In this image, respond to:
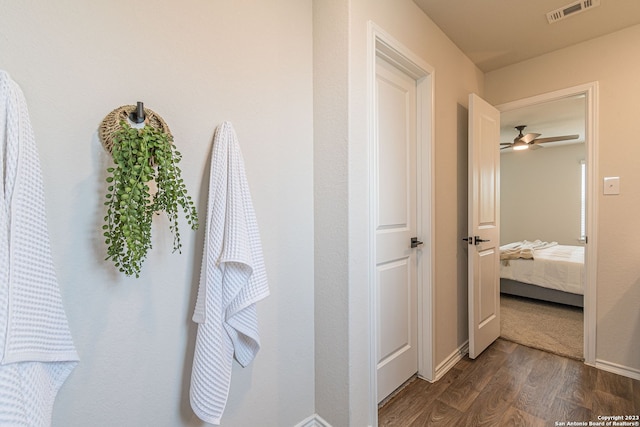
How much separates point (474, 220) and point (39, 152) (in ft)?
8.02

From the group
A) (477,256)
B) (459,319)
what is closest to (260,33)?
(477,256)

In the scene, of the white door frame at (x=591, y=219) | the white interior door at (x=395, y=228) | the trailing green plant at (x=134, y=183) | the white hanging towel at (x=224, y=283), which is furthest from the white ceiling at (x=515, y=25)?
the trailing green plant at (x=134, y=183)

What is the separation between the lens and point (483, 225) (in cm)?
232

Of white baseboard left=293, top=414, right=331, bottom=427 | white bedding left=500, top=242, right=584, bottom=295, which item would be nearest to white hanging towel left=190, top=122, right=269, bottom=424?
white baseboard left=293, top=414, right=331, bottom=427

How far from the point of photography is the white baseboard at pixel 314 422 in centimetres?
140

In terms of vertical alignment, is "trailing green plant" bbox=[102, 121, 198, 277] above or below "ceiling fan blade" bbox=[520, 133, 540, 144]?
below

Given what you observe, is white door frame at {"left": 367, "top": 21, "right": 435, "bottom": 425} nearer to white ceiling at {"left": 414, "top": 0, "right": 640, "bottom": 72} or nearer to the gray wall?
white ceiling at {"left": 414, "top": 0, "right": 640, "bottom": 72}

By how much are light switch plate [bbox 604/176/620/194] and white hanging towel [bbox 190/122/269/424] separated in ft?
8.39

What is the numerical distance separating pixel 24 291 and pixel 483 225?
265 centimetres

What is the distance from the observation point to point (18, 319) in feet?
2.04

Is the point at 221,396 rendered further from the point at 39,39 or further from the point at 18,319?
the point at 39,39

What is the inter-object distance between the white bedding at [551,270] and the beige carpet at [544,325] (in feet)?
0.89

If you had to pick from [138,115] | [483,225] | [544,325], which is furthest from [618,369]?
[138,115]

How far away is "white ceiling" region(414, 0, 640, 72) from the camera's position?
178 cm
